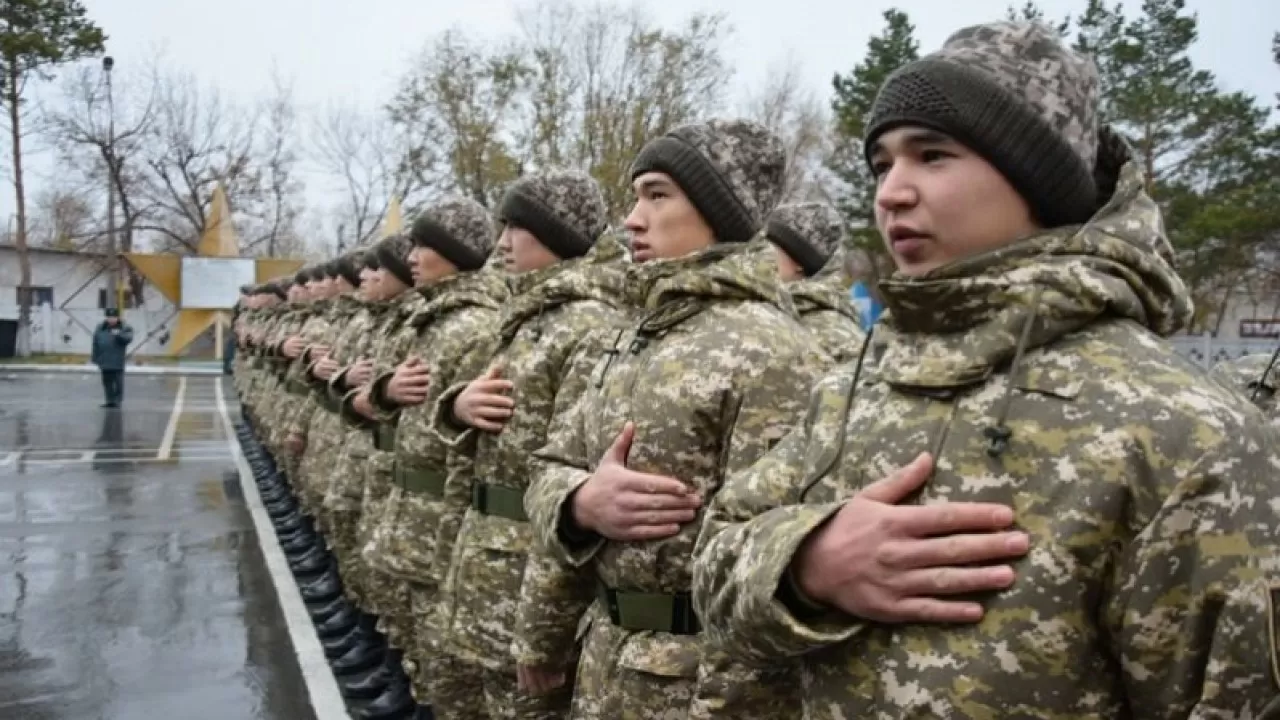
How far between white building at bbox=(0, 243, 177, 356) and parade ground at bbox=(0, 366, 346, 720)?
28242mm

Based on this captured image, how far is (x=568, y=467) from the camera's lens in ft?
9.37

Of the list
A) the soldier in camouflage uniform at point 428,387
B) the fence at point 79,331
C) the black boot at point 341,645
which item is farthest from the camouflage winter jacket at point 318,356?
the fence at point 79,331

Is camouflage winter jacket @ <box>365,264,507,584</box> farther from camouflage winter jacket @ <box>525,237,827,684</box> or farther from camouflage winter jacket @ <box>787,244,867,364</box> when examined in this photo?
camouflage winter jacket @ <box>525,237,827,684</box>

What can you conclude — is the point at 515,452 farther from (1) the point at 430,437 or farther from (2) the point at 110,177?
(2) the point at 110,177

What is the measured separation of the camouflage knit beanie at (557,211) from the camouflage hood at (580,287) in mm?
216

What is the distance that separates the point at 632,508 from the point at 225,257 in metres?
35.4

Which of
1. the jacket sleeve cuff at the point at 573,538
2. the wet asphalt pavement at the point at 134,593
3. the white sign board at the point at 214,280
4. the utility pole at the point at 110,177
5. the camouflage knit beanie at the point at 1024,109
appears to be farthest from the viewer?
the utility pole at the point at 110,177

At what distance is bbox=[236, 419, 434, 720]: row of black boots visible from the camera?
218 inches

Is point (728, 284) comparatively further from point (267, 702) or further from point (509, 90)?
point (509, 90)

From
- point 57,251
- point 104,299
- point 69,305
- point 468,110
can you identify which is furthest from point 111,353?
point 69,305

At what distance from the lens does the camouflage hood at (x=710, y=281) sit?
2678 mm

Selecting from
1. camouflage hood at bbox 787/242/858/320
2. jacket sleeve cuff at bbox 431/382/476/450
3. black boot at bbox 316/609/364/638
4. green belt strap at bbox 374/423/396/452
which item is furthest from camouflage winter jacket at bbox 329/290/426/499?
camouflage hood at bbox 787/242/858/320

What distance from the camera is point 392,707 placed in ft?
17.9

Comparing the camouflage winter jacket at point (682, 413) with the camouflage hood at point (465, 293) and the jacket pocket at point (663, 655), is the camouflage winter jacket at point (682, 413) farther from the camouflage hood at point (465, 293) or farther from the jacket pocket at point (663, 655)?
the camouflage hood at point (465, 293)
